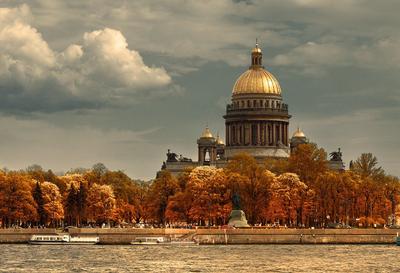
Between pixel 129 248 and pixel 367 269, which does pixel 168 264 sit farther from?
pixel 129 248

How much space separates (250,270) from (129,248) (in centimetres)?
4849

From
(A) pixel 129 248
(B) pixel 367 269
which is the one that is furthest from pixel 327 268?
(A) pixel 129 248

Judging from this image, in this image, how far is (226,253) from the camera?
17950 cm

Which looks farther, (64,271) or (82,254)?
(82,254)

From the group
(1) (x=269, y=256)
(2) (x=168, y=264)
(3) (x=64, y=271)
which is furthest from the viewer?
(1) (x=269, y=256)

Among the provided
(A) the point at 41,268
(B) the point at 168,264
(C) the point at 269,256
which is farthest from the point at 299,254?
(A) the point at 41,268

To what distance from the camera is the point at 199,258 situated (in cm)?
16950

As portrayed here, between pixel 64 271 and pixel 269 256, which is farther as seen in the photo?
pixel 269 256

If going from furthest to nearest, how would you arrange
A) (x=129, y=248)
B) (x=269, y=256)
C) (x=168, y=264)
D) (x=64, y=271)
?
(x=129, y=248), (x=269, y=256), (x=168, y=264), (x=64, y=271)

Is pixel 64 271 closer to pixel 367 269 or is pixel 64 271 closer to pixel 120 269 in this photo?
pixel 120 269

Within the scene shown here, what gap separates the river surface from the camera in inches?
5999

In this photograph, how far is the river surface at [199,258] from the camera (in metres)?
152

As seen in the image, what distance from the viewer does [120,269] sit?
15088cm

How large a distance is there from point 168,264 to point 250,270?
1280 cm
